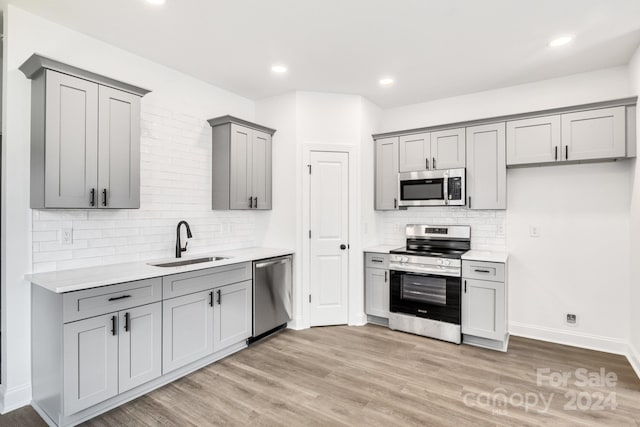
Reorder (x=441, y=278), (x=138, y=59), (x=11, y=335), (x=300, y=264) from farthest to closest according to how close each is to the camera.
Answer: (x=300, y=264), (x=441, y=278), (x=138, y=59), (x=11, y=335)

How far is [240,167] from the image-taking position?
3805 millimetres

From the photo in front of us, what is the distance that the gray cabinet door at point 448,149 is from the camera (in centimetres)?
389

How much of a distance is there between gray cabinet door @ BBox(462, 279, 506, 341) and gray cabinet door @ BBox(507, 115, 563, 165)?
1.36m

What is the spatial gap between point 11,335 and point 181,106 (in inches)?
95.9

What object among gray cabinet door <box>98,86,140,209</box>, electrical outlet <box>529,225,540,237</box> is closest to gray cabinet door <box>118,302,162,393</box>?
gray cabinet door <box>98,86,140,209</box>

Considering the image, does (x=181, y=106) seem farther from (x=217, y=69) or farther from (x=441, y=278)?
(x=441, y=278)

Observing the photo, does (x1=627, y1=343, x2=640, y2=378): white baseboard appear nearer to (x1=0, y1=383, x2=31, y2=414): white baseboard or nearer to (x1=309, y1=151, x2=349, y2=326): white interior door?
(x1=309, y1=151, x2=349, y2=326): white interior door

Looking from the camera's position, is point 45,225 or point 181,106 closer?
point 45,225

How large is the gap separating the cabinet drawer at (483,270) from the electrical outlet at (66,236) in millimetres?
3645

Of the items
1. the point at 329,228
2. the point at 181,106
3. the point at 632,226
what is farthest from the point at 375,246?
the point at 181,106

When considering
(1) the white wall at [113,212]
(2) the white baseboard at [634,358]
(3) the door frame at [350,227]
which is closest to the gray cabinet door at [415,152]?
(3) the door frame at [350,227]

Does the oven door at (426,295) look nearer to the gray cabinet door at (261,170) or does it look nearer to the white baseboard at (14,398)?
the gray cabinet door at (261,170)

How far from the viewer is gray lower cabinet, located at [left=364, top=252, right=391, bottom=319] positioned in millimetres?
4082

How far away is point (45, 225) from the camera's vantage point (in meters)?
2.54
